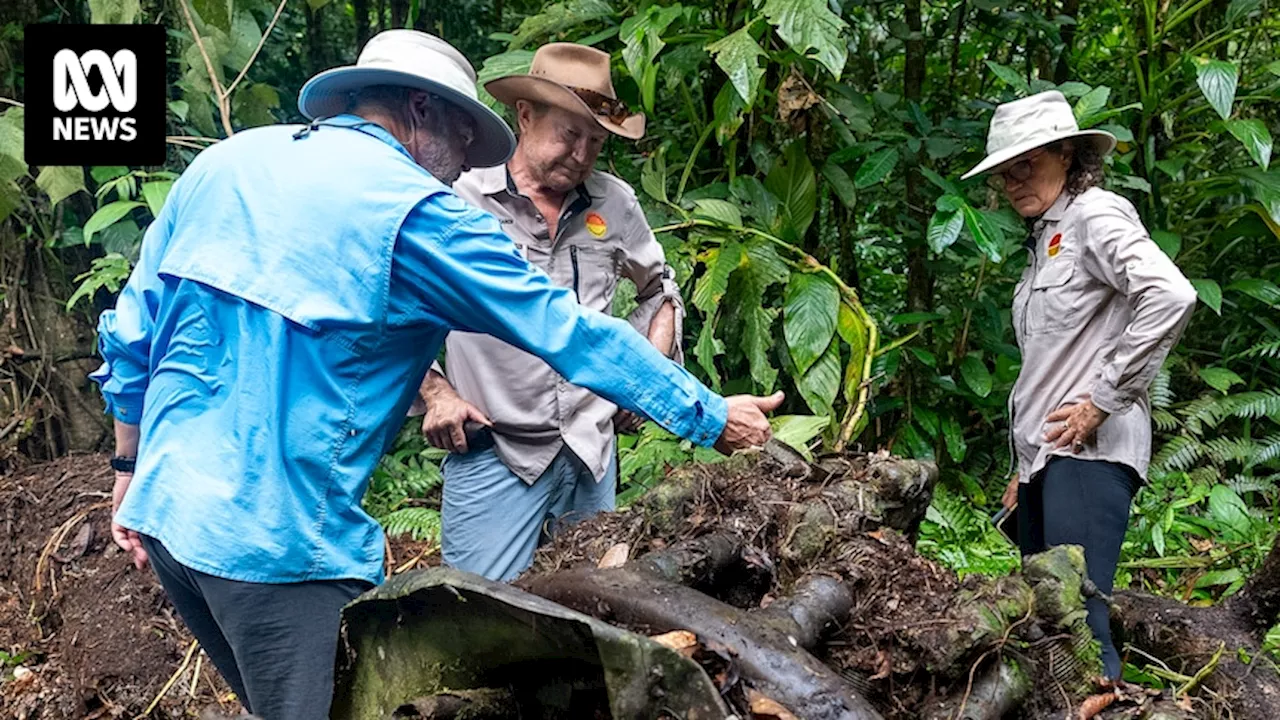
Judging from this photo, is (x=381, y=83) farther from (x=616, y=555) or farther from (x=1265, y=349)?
(x=1265, y=349)

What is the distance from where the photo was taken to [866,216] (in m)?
6.48

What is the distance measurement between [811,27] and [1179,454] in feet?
10.5

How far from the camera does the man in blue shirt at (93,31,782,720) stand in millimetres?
1893

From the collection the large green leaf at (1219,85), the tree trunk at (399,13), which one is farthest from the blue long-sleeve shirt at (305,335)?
the tree trunk at (399,13)

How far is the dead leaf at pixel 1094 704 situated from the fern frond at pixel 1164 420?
13.5 ft

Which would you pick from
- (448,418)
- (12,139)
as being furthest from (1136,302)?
(12,139)

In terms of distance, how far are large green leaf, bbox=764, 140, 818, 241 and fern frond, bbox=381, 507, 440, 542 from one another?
2.14 m

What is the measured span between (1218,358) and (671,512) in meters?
4.84

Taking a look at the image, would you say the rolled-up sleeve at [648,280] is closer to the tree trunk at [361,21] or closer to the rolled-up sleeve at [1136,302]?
the rolled-up sleeve at [1136,302]

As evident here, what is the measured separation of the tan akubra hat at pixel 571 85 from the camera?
3.21 meters

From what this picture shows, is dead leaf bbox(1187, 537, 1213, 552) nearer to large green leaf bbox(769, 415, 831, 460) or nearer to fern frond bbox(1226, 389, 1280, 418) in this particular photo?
fern frond bbox(1226, 389, 1280, 418)

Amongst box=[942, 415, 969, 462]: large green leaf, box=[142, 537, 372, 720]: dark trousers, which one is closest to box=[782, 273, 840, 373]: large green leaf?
box=[942, 415, 969, 462]: large green leaf

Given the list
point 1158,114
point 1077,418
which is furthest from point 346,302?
point 1158,114

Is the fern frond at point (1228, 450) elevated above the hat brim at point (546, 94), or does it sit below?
below
